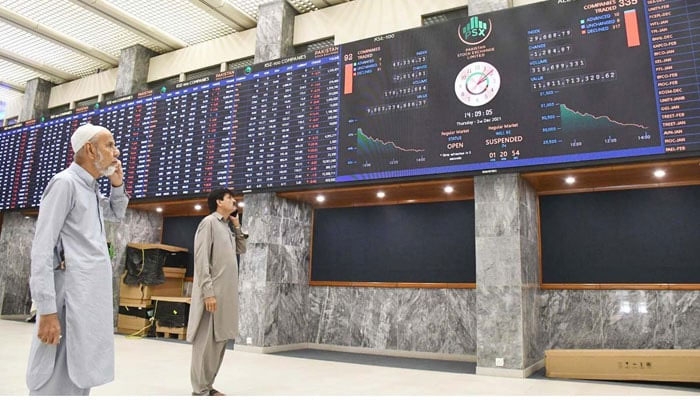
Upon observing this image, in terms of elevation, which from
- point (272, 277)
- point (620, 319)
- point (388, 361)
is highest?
point (272, 277)

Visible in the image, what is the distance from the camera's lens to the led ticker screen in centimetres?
500

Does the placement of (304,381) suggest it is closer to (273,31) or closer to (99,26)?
(273,31)

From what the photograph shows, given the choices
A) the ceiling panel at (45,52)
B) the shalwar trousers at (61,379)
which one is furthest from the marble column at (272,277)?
the ceiling panel at (45,52)

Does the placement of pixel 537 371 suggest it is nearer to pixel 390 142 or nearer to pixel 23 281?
pixel 390 142

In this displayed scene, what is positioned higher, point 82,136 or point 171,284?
point 82,136

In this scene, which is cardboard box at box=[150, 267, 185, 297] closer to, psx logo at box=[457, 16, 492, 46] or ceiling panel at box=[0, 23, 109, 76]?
ceiling panel at box=[0, 23, 109, 76]

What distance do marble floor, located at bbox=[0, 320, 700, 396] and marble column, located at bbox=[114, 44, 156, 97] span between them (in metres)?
5.92

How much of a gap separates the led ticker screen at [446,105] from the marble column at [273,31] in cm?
66

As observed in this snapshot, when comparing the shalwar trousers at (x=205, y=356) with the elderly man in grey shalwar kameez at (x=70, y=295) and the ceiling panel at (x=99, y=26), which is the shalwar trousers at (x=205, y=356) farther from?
the ceiling panel at (x=99, y=26)

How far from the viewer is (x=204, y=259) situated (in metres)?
3.94

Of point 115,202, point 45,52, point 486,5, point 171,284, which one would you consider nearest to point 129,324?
point 171,284

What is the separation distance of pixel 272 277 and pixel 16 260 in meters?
7.64

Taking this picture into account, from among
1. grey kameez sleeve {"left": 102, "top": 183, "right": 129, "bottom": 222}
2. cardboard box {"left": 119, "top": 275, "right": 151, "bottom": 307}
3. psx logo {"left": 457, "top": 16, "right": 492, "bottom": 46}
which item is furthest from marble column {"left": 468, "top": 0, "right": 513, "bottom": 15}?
cardboard box {"left": 119, "top": 275, "right": 151, "bottom": 307}

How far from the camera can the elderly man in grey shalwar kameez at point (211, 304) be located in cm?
380
